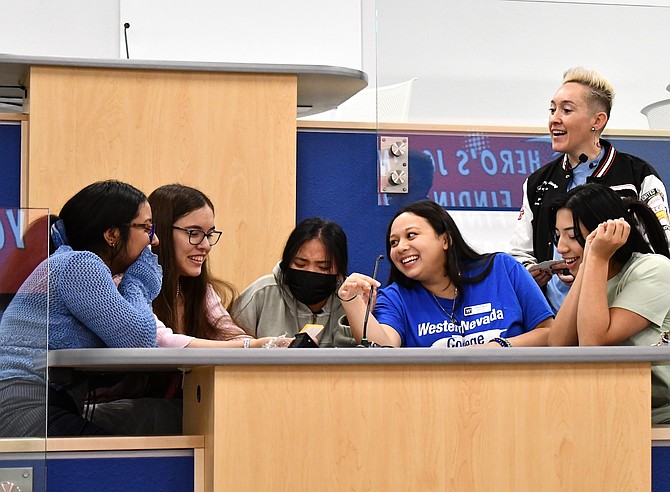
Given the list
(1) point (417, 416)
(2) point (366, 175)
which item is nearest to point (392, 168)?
(2) point (366, 175)

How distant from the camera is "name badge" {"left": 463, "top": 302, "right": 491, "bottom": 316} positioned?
249cm

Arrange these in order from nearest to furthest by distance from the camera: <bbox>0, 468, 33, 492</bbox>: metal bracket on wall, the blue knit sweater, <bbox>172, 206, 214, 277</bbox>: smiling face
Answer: <bbox>0, 468, 33, 492</bbox>: metal bracket on wall
the blue knit sweater
<bbox>172, 206, 214, 277</bbox>: smiling face

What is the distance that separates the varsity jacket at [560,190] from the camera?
288 cm

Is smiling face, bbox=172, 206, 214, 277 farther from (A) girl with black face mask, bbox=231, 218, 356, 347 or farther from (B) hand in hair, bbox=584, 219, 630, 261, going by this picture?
(B) hand in hair, bbox=584, 219, 630, 261

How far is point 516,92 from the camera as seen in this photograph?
3389 mm

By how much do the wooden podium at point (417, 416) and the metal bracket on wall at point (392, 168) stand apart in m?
1.39

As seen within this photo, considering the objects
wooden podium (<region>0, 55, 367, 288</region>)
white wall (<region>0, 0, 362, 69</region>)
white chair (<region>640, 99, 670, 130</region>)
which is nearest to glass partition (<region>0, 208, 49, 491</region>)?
wooden podium (<region>0, 55, 367, 288</region>)

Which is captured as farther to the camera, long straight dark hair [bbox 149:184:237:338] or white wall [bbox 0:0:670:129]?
white wall [bbox 0:0:670:129]

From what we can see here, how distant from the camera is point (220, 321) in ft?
8.71

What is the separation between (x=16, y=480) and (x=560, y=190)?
1.80 metres

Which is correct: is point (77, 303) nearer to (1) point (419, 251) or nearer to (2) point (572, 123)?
(1) point (419, 251)

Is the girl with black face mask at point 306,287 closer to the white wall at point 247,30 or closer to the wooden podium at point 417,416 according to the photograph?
the wooden podium at point 417,416

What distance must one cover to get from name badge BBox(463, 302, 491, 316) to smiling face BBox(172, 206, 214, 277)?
0.66 m

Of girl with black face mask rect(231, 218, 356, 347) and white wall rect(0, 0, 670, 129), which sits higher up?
white wall rect(0, 0, 670, 129)
